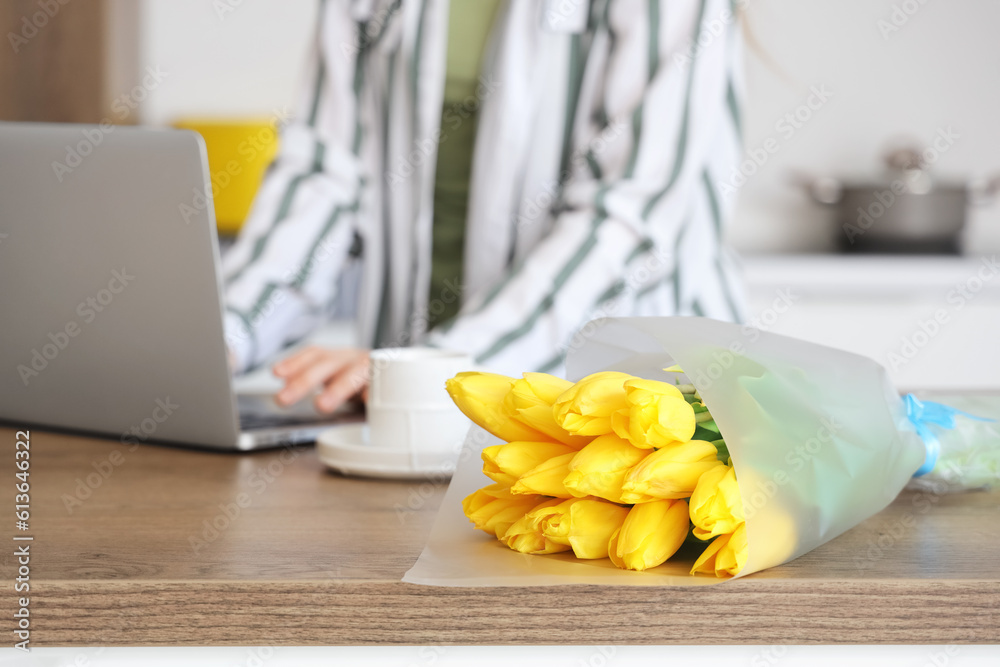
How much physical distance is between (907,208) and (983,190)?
29cm

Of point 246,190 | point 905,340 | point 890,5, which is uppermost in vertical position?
point 890,5

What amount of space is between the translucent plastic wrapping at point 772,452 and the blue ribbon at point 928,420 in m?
0.03

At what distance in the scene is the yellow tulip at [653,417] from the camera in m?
0.47

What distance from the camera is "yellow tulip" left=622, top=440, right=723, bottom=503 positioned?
1.54 ft

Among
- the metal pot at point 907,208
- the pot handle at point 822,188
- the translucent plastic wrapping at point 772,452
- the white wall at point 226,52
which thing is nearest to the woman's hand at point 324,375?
the translucent plastic wrapping at point 772,452

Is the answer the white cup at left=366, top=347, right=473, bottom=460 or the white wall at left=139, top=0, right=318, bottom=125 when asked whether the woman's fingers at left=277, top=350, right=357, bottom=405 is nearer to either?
the white cup at left=366, top=347, right=473, bottom=460

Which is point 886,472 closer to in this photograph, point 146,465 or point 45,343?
point 146,465

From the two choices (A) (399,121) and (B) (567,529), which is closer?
(B) (567,529)

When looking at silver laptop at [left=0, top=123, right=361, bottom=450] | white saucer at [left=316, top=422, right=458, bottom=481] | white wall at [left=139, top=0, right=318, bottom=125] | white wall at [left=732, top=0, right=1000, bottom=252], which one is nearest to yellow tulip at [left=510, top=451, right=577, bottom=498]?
white saucer at [left=316, top=422, right=458, bottom=481]

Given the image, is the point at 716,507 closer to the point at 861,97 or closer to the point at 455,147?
the point at 455,147

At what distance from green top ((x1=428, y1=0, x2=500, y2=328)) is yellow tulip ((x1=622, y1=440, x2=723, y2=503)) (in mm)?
1041

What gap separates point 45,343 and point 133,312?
112 millimetres

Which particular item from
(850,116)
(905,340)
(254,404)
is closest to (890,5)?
(850,116)

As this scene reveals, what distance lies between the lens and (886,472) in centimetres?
55
